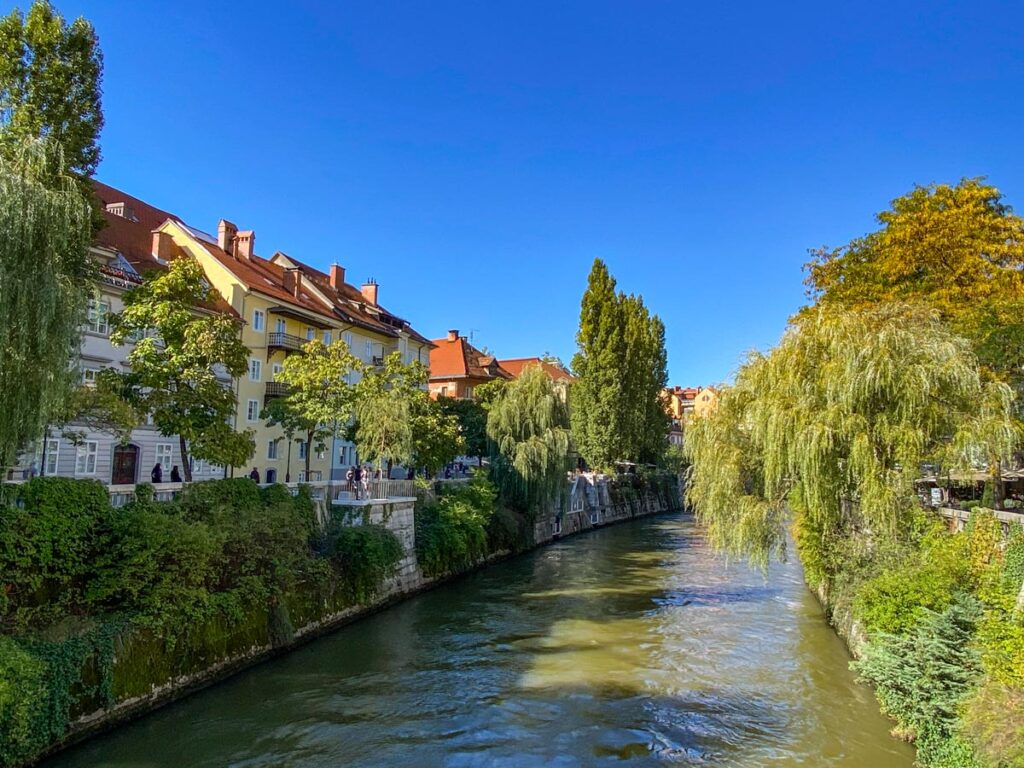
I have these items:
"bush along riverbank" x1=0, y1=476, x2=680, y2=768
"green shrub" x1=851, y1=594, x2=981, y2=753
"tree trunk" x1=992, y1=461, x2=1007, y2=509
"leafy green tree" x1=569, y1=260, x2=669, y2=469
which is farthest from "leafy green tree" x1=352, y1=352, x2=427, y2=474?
"leafy green tree" x1=569, y1=260, x2=669, y2=469

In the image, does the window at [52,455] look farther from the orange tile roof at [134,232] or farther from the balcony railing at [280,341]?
the balcony railing at [280,341]

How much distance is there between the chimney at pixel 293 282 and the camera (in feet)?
115

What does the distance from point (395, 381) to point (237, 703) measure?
13.4m

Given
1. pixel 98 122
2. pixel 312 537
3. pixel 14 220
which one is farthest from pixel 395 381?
pixel 14 220

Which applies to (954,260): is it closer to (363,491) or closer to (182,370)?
(363,491)

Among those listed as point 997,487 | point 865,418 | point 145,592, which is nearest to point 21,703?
point 145,592

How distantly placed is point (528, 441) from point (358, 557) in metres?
13.3

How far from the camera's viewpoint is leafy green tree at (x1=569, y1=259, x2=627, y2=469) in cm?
4500

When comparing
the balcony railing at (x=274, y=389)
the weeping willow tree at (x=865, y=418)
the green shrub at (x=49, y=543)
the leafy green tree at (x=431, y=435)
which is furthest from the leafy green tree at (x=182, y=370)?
the balcony railing at (x=274, y=389)

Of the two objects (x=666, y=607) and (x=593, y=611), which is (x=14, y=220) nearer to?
(x=593, y=611)

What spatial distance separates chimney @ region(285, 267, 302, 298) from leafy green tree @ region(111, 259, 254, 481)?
18.6m

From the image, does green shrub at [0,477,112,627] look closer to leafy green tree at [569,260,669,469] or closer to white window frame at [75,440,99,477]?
white window frame at [75,440,99,477]

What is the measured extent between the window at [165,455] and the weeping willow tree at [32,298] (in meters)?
17.0

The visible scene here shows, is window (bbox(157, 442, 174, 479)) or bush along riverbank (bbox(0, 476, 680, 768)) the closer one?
bush along riverbank (bbox(0, 476, 680, 768))
